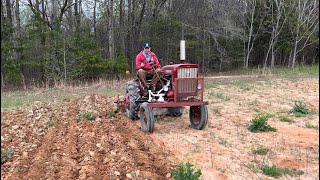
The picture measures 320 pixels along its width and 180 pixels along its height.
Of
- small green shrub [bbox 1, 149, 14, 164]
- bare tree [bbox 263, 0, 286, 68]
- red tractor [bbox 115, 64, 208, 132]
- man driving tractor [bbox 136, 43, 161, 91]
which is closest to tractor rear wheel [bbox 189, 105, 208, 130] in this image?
red tractor [bbox 115, 64, 208, 132]

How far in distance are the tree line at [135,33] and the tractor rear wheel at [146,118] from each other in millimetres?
13238

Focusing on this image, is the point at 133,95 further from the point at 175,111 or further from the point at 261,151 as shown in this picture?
the point at 261,151

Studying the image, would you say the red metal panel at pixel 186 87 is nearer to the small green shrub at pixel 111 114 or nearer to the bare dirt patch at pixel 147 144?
the bare dirt patch at pixel 147 144

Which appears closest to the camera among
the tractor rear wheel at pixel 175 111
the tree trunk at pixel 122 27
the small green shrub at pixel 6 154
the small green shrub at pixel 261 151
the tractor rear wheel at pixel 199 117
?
the small green shrub at pixel 6 154

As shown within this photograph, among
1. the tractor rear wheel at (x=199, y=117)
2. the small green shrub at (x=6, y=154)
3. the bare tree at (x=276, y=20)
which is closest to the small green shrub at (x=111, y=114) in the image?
the tractor rear wheel at (x=199, y=117)

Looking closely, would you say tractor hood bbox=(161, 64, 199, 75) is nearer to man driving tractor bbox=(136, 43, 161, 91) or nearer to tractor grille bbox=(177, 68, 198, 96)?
tractor grille bbox=(177, 68, 198, 96)

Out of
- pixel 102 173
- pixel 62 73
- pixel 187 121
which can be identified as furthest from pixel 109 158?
pixel 62 73

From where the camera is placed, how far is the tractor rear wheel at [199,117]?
742cm

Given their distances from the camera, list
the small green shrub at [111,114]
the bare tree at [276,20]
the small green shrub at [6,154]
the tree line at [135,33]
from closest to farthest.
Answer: the small green shrub at [6,154] → the small green shrub at [111,114] → the tree line at [135,33] → the bare tree at [276,20]

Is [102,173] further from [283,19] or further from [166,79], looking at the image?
[283,19]

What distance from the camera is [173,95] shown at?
7668 millimetres

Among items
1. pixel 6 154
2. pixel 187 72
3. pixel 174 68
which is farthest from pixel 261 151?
pixel 6 154

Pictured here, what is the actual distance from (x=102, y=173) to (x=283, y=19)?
26.2m

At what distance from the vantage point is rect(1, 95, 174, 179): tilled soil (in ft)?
16.1
